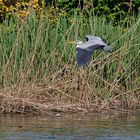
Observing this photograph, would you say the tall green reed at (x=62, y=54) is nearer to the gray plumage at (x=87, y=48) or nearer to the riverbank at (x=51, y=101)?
the riverbank at (x=51, y=101)

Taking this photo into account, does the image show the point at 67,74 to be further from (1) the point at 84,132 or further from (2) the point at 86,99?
(1) the point at 84,132

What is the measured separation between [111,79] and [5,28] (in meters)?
1.92

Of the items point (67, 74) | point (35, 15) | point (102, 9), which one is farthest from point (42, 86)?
point (102, 9)

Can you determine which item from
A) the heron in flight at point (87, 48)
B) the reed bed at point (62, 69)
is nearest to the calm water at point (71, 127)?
the reed bed at point (62, 69)

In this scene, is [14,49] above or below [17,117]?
above

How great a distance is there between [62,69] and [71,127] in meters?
1.47

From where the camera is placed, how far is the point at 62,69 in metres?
12.3

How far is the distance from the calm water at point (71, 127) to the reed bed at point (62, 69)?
0.32m

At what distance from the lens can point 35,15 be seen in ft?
42.2

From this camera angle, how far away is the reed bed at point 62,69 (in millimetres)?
12195

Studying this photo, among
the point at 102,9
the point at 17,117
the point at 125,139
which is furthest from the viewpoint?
the point at 102,9

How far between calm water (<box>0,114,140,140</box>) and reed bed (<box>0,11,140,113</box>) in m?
0.32

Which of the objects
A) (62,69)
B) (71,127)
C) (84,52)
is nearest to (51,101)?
(62,69)

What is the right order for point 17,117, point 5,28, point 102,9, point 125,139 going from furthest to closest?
point 102,9 < point 5,28 < point 17,117 < point 125,139
